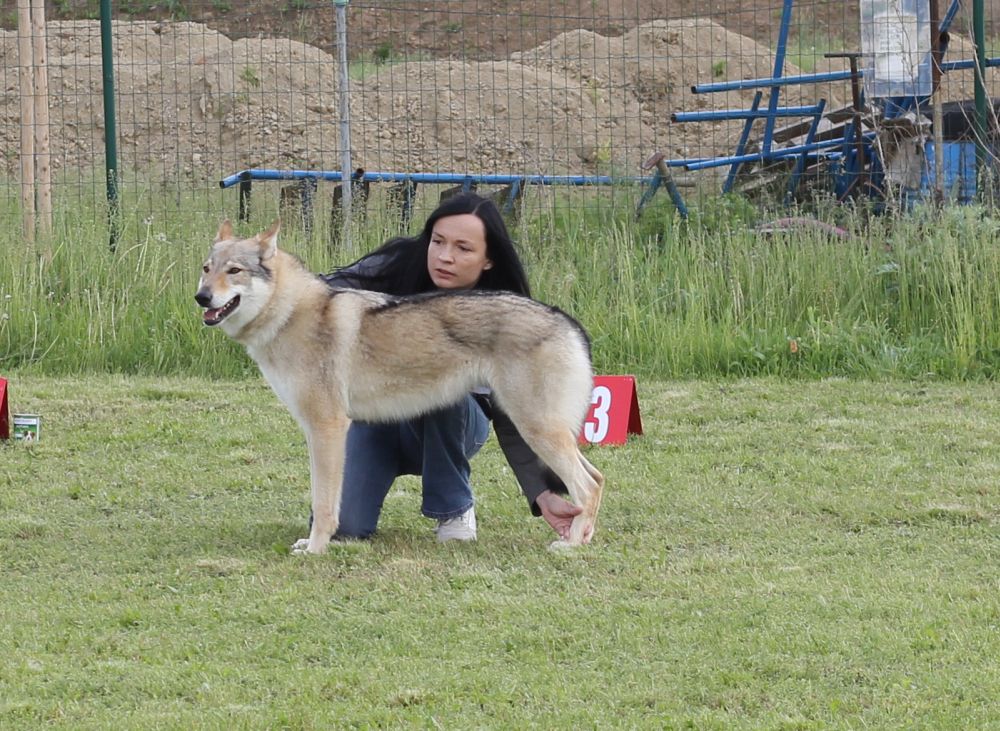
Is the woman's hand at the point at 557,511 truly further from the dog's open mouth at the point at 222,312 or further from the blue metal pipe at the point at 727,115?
the blue metal pipe at the point at 727,115

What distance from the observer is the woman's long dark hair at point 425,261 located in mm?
5543

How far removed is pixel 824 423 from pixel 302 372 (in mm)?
3185

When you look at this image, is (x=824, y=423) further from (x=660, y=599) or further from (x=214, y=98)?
(x=214, y=98)

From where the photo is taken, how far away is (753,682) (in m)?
3.82

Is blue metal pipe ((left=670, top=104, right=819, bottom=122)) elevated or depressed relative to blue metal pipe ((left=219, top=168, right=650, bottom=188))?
elevated

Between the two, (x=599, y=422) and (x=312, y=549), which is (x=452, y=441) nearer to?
(x=312, y=549)

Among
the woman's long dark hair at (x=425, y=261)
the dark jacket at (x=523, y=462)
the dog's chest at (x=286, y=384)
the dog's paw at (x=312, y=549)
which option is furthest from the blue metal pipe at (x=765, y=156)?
the dog's paw at (x=312, y=549)

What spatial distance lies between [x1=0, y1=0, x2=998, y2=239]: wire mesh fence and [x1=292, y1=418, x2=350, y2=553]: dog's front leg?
4.87 meters

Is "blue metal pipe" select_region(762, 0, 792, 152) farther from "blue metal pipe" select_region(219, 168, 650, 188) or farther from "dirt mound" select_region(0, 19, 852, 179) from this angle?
"dirt mound" select_region(0, 19, 852, 179)

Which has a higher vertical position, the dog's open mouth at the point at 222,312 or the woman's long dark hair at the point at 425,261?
the woman's long dark hair at the point at 425,261

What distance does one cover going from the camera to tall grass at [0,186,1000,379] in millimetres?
8703

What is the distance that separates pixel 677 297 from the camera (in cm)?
931

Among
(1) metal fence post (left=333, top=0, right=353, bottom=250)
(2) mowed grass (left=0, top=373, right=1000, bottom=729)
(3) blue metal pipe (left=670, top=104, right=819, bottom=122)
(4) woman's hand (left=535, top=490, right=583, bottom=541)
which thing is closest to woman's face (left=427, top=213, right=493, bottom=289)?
(4) woman's hand (left=535, top=490, right=583, bottom=541)

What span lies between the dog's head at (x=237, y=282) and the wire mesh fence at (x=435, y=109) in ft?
15.0
